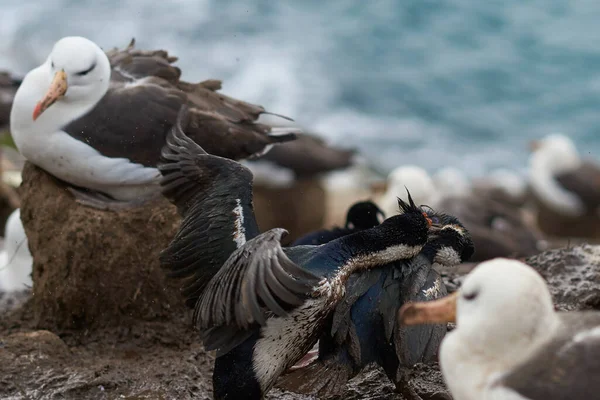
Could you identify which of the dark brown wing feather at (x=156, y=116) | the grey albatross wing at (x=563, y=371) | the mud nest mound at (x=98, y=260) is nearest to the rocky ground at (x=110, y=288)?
the mud nest mound at (x=98, y=260)

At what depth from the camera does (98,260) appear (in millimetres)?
5352

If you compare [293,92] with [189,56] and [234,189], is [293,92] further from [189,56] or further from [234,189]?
[234,189]

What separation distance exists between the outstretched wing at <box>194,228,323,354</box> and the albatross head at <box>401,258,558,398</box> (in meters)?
0.78

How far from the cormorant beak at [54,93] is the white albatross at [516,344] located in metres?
3.00

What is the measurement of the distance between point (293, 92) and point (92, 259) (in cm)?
1494

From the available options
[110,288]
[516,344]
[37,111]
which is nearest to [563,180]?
[110,288]

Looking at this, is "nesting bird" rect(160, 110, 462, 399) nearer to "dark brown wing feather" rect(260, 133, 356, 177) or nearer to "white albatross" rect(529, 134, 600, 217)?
"dark brown wing feather" rect(260, 133, 356, 177)

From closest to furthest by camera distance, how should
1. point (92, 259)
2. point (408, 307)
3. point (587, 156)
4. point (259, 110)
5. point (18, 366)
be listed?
1. point (408, 307)
2. point (18, 366)
3. point (92, 259)
4. point (259, 110)
5. point (587, 156)

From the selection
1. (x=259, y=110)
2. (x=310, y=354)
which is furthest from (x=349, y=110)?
(x=310, y=354)

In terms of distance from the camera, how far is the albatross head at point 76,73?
528cm

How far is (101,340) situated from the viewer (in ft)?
17.7

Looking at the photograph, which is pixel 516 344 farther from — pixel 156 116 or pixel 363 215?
pixel 363 215

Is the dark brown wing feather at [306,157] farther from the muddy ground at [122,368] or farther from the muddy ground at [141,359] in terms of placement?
the muddy ground at [122,368]

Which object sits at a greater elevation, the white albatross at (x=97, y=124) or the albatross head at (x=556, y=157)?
the albatross head at (x=556, y=157)
